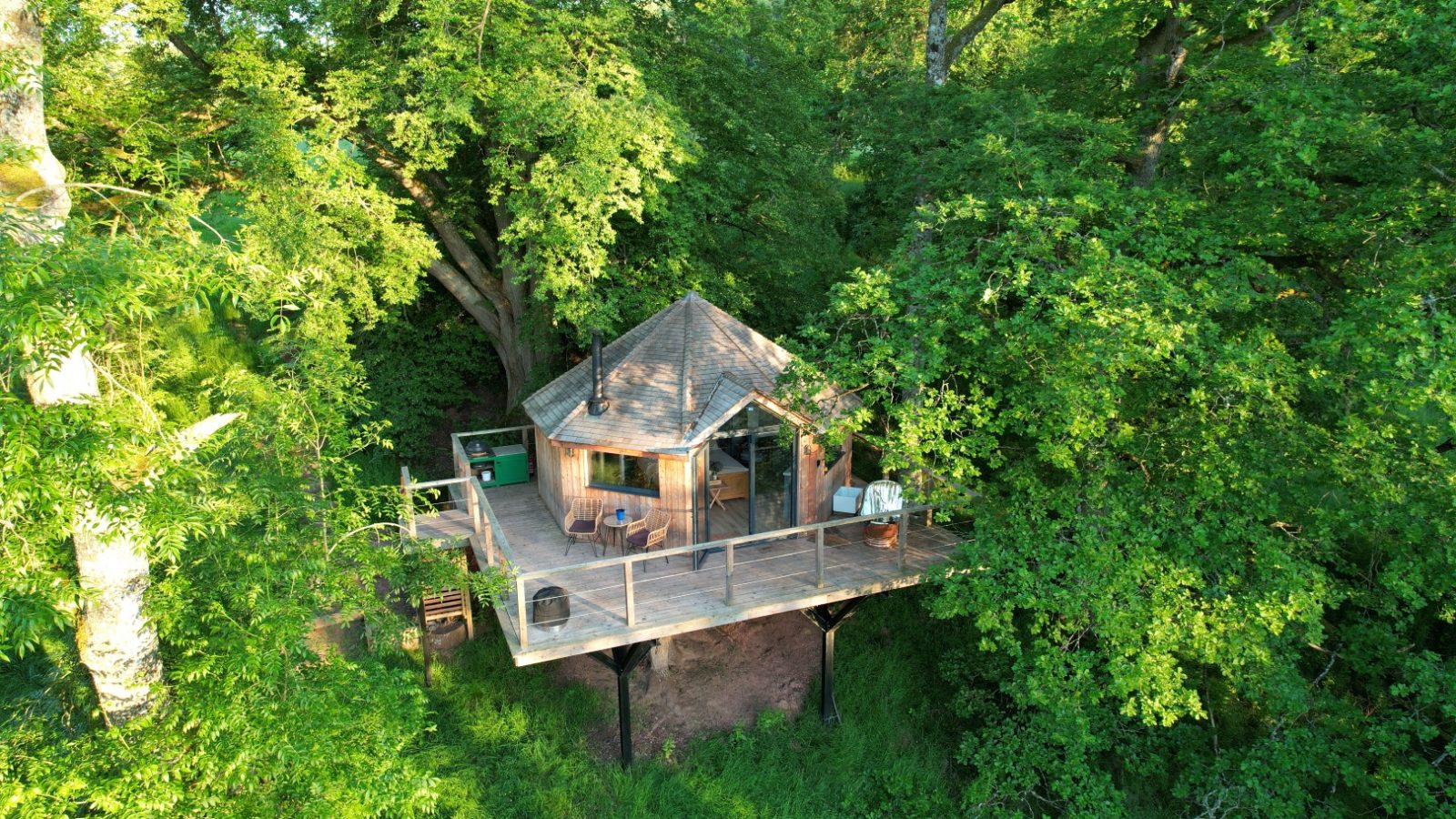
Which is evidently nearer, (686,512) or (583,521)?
(686,512)

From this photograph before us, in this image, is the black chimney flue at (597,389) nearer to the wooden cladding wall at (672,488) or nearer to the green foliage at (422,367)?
the wooden cladding wall at (672,488)

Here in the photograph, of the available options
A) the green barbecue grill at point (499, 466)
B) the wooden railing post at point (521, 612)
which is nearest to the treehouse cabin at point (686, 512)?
the wooden railing post at point (521, 612)

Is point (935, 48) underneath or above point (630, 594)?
above

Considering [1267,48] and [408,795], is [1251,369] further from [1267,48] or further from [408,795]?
[408,795]

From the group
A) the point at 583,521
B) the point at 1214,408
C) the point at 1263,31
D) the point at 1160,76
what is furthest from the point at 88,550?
the point at 1263,31

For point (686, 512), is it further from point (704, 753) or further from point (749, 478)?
point (704, 753)

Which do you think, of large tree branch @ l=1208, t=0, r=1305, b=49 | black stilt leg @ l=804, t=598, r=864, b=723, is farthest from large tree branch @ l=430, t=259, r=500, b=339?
large tree branch @ l=1208, t=0, r=1305, b=49
